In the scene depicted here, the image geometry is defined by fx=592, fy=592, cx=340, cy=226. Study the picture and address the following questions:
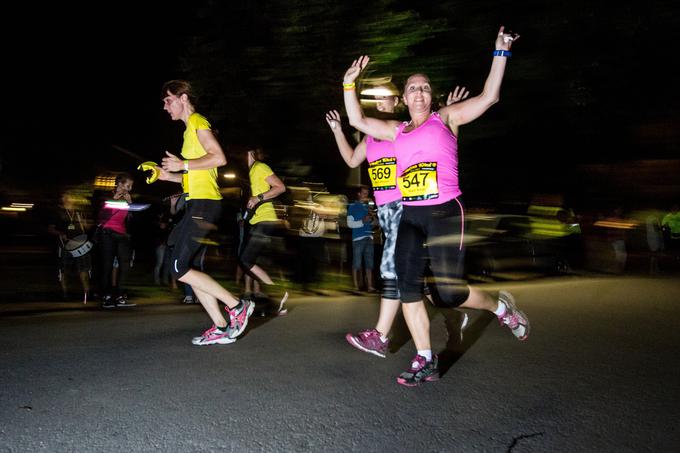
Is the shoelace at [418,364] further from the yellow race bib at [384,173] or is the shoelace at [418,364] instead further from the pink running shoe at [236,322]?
the pink running shoe at [236,322]

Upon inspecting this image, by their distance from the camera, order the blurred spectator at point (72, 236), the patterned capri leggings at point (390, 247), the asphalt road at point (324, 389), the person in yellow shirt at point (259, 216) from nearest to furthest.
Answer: the asphalt road at point (324, 389) < the patterned capri leggings at point (390, 247) < the person in yellow shirt at point (259, 216) < the blurred spectator at point (72, 236)

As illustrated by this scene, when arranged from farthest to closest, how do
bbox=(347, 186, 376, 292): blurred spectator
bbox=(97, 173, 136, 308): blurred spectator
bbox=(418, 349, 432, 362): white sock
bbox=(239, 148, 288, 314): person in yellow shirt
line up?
bbox=(347, 186, 376, 292): blurred spectator
bbox=(97, 173, 136, 308): blurred spectator
bbox=(239, 148, 288, 314): person in yellow shirt
bbox=(418, 349, 432, 362): white sock

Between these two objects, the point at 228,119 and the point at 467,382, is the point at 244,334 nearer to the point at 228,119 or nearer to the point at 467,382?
the point at 467,382

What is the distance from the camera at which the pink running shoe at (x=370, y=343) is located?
4461 millimetres

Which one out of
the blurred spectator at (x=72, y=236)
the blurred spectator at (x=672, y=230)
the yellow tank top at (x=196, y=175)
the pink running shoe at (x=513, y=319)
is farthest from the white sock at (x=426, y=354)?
the blurred spectator at (x=672, y=230)

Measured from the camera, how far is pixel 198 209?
15.5 feet

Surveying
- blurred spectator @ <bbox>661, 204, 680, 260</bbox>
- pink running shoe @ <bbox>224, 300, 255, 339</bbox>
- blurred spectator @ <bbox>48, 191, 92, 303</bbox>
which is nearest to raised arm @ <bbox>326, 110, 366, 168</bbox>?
pink running shoe @ <bbox>224, 300, 255, 339</bbox>

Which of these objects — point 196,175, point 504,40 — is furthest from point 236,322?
point 504,40

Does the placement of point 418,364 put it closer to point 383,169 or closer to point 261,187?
point 383,169

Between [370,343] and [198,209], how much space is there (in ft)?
5.65

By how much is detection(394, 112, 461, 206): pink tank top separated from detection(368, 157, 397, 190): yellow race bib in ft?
2.12

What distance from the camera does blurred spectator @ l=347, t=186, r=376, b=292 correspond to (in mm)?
8727

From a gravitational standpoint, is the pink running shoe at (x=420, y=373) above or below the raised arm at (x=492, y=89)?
below

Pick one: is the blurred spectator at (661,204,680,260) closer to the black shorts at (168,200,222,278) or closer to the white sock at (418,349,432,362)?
the white sock at (418,349,432,362)
